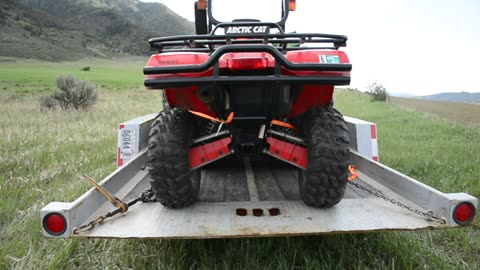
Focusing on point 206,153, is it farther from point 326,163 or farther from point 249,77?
point 326,163

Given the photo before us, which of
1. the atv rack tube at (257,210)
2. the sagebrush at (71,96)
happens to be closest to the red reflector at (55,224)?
the atv rack tube at (257,210)

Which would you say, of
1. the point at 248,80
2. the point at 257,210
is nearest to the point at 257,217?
the point at 257,210

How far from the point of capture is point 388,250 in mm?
2803

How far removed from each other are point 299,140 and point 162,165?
38.1 inches

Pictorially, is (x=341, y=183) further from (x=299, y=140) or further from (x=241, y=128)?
(x=241, y=128)

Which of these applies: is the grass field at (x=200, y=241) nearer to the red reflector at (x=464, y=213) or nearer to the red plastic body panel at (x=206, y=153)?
the red reflector at (x=464, y=213)

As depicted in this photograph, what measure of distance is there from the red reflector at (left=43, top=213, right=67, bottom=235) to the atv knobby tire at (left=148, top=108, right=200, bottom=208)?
66cm

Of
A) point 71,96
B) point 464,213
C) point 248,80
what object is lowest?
point 464,213

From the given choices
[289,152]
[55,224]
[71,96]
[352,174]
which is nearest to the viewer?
[55,224]

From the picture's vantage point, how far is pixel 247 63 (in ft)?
8.17

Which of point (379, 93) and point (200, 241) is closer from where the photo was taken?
point (200, 241)

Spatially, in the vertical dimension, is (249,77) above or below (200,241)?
above

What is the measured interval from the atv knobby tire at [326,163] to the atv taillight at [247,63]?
62cm

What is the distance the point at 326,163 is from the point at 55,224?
5.58 ft
